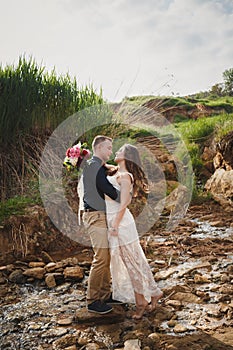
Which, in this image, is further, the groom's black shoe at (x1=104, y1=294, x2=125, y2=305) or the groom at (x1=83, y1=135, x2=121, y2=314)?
the groom's black shoe at (x1=104, y1=294, x2=125, y2=305)

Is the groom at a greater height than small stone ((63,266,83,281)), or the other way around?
the groom

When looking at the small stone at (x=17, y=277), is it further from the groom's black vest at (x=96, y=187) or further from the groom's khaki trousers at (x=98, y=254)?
the groom's black vest at (x=96, y=187)

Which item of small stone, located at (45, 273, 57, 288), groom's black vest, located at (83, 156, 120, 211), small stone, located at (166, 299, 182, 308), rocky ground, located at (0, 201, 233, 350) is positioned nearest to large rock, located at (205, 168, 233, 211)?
rocky ground, located at (0, 201, 233, 350)

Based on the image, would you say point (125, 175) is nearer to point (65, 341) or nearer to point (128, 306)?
point (128, 306)

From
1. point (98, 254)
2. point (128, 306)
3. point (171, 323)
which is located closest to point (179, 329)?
point (171, 323)

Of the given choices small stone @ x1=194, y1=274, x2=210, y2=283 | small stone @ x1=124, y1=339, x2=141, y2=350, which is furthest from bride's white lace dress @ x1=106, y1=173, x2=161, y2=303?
small stone @ x1=194, y1=274, x2=210, y2=283

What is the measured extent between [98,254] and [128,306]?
539 mm

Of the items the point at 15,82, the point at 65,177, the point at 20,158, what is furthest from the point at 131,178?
the point at 15,82

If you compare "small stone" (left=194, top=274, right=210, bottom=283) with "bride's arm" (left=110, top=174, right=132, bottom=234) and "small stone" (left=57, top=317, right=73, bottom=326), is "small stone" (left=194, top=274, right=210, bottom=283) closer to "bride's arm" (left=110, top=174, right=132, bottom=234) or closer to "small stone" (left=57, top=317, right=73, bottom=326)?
"bride's arm" (left=110, top=174, right=132, bottom=234)

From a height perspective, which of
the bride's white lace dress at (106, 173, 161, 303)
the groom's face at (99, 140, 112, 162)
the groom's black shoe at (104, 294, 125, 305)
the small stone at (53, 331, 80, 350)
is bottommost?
the small stone at (53, 331, 80, 350)

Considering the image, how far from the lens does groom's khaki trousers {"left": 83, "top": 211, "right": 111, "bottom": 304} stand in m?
2.98

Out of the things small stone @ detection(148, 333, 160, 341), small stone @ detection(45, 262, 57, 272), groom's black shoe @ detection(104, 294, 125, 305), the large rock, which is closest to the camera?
small stone @ detection(148, 333, 160, 341)

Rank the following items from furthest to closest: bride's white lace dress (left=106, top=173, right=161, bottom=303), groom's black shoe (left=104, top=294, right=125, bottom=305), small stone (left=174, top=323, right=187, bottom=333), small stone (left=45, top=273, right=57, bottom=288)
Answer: small stone (left=45, top=273, right=57, bottom=288), groom's black shoe (left=104, top=294, right=125, bottom=305), bride's white lace dress (left=106, top=173, right=161, bottom=303), small stone (left=174, top=323, right=187, bottom=333)

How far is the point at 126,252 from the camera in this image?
9.87 ft
